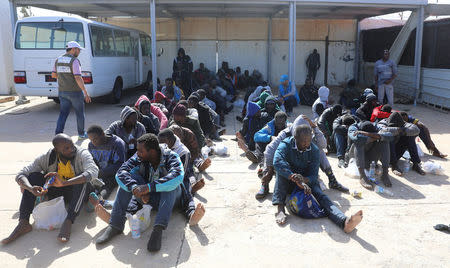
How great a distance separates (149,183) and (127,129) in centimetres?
191

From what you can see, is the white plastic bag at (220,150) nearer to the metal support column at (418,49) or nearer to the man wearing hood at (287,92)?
the man wearing hood at (287,92)

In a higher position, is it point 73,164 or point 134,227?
point 73,164

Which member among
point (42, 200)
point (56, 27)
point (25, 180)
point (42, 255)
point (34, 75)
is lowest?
point (42, 255)

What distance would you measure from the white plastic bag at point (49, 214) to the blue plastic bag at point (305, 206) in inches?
93.5

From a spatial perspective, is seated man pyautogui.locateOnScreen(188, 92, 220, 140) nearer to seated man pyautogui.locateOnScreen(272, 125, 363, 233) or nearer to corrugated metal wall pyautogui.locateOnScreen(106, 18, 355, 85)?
seated man pyautogui.locateOnScreen(272, 125, 363, 233)

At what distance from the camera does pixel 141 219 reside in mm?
3670

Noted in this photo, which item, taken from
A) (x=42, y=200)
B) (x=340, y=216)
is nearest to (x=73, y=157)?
(x=42, y=200)

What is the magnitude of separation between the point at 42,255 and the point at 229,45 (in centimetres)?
1399

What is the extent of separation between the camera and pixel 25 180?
3.64 m

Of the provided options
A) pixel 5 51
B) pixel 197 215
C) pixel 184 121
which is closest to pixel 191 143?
pixel 184 121

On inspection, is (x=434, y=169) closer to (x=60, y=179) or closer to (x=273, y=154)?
(x=273, y=154)

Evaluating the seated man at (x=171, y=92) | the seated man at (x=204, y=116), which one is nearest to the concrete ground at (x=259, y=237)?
the seated man at (x=204, y=116)

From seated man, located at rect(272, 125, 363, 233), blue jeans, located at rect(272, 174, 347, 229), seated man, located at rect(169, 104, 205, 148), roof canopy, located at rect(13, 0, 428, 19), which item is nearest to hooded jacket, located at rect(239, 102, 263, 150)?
seated man, located at rect(169, 104, 205, 148)

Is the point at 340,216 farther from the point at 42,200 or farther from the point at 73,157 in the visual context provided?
the point at 42,200
